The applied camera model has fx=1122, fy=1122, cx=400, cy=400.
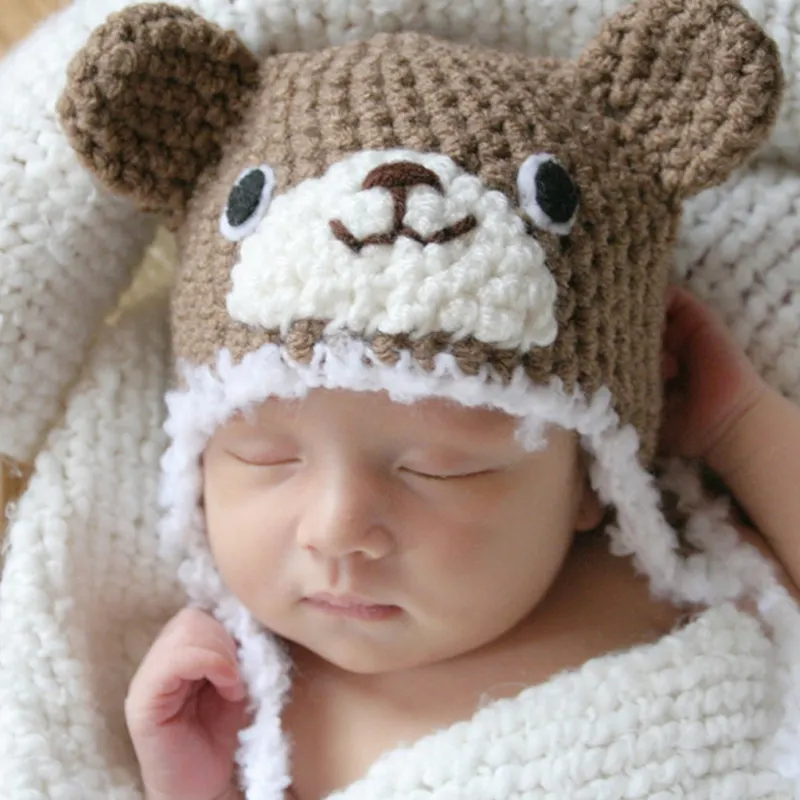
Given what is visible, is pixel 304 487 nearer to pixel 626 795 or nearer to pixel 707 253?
pixel 626 795

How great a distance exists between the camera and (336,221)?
83 centimetres

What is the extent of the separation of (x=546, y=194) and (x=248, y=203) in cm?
23

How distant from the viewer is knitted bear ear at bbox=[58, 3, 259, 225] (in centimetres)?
91

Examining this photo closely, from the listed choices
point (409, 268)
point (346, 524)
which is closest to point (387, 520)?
point (346, 524)

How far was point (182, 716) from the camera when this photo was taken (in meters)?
1.01

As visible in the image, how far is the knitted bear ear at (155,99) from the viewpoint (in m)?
0.91

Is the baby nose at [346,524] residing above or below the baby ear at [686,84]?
below

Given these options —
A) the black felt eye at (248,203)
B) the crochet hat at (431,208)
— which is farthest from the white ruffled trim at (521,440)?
the black felt eye at (248,203)

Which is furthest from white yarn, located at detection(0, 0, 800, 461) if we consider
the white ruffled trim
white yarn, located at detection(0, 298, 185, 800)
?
the white ruffled trim

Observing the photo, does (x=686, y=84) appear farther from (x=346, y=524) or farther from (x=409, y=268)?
(x=346, y=524)

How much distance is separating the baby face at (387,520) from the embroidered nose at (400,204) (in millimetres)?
122

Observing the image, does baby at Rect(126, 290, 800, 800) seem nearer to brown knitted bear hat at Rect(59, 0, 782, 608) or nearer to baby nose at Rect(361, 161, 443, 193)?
brown knitted bear hat at Rect(59, 0, 782, 608)

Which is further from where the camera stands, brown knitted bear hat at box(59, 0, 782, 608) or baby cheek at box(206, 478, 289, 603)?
baby cheek at box(206, 478, 289, 603)

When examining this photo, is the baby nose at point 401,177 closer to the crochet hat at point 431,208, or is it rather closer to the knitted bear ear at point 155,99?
the crochet hat at point 431,208
